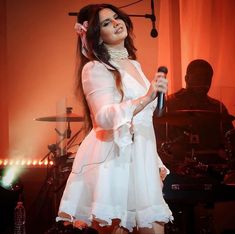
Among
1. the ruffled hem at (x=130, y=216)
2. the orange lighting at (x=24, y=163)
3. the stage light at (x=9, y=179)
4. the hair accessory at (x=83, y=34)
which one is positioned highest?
the hair accessory at (x=83, y=34)

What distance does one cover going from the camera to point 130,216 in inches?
57.7

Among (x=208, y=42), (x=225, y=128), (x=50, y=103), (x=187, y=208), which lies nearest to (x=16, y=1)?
(x=50, y=103)

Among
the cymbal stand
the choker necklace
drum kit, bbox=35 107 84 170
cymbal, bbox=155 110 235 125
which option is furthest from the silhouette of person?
the choker necklace

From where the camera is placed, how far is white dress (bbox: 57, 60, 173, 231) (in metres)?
1.44

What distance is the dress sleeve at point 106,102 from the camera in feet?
4.66

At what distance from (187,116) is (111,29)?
1.38 meters

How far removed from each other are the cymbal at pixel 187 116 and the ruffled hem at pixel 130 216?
1.40 metres

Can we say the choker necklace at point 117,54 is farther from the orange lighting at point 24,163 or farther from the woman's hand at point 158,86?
the orange lighting at point 24,163

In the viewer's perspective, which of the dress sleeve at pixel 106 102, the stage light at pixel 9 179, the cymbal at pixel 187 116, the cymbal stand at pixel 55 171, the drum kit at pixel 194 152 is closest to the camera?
the dress sleeve at pixel 106 102

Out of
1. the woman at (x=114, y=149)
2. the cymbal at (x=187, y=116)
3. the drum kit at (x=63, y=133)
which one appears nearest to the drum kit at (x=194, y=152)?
the cymbal at (x=187, y=116)

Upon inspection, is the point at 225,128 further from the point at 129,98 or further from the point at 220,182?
the point at 129,98

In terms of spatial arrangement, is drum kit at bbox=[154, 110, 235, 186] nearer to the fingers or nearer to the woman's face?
the woman's face

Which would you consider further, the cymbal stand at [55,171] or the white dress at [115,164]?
the cymbal stand at [55,171]

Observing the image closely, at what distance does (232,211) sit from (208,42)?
4.93 feet
